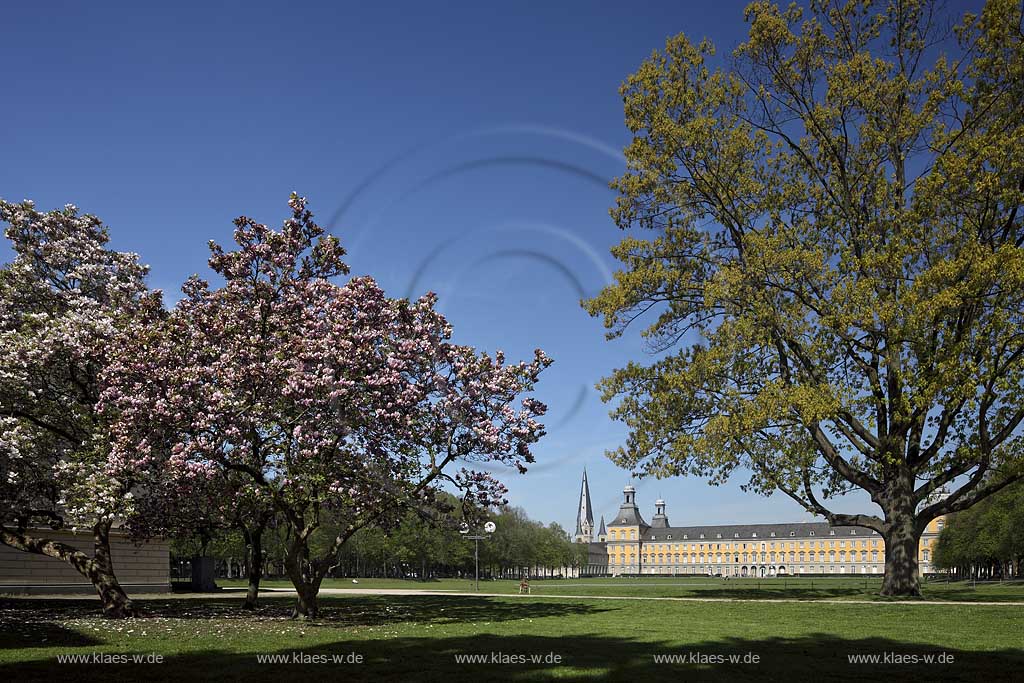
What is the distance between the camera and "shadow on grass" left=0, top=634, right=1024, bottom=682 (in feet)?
43.3

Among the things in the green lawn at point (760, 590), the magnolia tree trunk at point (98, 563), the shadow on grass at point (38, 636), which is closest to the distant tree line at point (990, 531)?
the green lawn at point (760, 590)

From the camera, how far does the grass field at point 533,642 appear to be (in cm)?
1364

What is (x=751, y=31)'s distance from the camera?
3678cm

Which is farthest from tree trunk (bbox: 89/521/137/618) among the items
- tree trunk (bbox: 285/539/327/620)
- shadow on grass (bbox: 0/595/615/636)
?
tree trunk (bbox: 285/539/327/620)

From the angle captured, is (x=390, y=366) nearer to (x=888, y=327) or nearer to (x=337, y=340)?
(x=337, y=340)

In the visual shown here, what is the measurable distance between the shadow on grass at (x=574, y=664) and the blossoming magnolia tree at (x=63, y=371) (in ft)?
32.1

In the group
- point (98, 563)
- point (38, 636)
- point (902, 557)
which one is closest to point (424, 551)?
point (902, 557)

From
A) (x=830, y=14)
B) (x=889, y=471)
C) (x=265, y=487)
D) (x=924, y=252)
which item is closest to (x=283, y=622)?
(x=265, y=487)

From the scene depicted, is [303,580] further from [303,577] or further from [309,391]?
[309,391]

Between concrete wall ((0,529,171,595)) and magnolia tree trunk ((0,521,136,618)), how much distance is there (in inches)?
458

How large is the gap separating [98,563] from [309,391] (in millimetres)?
10840

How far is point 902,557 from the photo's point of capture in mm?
34094

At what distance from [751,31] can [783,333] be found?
14.1m

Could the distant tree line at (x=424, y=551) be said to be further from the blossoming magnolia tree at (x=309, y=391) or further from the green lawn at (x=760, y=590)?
the blossoming magnolia tree at (x=309, y=391)
